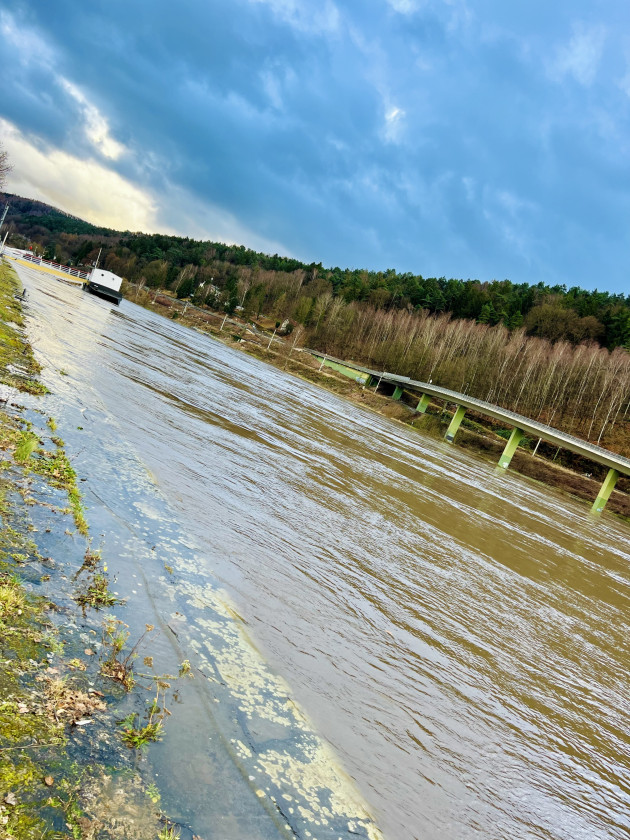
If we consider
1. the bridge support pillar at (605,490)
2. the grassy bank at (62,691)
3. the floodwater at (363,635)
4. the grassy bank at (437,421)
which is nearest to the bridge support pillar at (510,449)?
the grassy bank at (437,421)

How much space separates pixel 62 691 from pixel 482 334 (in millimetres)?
119574

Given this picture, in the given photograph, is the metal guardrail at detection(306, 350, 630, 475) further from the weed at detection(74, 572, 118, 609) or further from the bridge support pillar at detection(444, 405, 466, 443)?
the weed at detection(74, 572, 118, 609)

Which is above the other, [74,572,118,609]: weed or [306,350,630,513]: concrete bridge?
[306,350,630,513]: concrete bridge

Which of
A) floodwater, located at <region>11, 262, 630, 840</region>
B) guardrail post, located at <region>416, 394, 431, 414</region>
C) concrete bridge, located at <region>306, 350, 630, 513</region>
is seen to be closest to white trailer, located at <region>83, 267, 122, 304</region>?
concrete bridge, located at <region>306, 350, 630, 513</region>

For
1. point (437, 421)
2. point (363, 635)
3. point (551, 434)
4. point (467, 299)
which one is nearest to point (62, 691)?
point (363, 635)

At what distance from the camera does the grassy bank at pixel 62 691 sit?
10.2ft

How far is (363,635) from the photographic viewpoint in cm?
794

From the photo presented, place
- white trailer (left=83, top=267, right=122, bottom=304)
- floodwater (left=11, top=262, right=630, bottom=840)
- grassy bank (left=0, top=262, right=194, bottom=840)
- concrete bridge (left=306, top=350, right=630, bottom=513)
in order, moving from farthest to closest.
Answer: white trailer (left=83, top=267, right=122, bottom=304), concrete bridge (left=306, top=350, right=630, bottom=513), floodwater (left=11, top=262, right=630, bottom=840), grassy bank (left=0, top=262, right=194, bottom=840)

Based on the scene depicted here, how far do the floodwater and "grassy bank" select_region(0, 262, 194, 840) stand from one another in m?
0.37

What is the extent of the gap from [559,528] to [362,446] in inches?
515

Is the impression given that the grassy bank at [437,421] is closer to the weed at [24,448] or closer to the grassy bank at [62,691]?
the weed at [24,448]

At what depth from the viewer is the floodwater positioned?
4.89 m

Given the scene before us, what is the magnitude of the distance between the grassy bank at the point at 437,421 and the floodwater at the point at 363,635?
2106 inches

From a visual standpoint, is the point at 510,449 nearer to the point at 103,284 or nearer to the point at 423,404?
the point at 423,404
